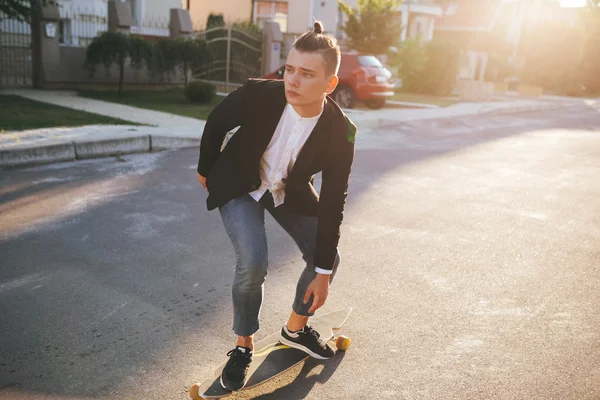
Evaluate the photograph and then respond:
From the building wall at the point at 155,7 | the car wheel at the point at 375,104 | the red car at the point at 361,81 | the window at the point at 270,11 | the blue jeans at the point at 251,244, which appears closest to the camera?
the blue jeans at the point at 251,244

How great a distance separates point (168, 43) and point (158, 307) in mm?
14419

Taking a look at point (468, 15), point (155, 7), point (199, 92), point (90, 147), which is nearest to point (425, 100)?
point (199, 92)

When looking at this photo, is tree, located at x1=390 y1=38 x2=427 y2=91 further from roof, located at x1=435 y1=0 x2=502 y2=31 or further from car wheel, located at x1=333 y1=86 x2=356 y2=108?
roof, located at x1=435 y1=0 x2=502 y2=31

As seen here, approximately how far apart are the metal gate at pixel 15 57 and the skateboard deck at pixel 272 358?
47.2 ft

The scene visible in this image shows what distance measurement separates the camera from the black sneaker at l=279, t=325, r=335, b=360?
312cm

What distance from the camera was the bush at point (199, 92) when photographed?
49.5 ft

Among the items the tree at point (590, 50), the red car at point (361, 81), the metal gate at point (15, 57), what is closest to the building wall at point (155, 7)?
the metal gate at point (15, 57)

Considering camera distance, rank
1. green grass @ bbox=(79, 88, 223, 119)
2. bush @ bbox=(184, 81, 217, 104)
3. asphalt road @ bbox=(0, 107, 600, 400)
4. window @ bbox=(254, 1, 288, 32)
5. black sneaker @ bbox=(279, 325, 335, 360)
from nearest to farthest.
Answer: asphalt road @ bbox=(0, 107, 600, 400) → black sneaker @ bbox=(279, 325, 335, 360) → green grass @ bbox=(79, 88, 223, 119) → bush @ bbox=(184, 81, 217, 104) → window @ bbox=(254, 1, 288, 32)

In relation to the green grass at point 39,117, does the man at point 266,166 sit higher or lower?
higher

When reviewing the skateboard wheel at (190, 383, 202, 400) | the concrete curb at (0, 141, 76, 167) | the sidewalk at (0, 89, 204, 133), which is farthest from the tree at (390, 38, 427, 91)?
the skateboard wheel at (190, 383, 202, 400)

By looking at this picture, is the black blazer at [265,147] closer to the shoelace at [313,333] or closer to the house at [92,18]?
the shoelace at [313,333]

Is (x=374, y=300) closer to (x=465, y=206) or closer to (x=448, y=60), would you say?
(x=465, y=206)

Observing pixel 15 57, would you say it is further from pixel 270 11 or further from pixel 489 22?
pixel 489 22

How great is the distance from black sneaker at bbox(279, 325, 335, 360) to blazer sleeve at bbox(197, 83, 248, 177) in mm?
1058
